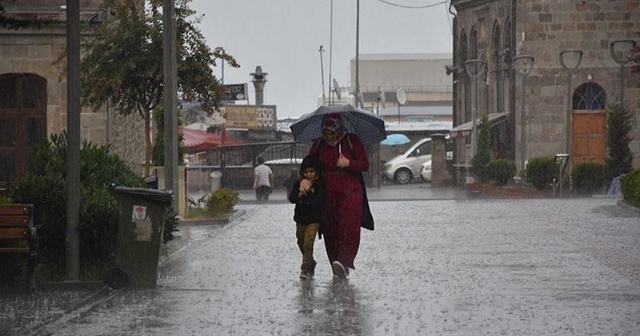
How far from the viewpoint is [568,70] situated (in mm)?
50781

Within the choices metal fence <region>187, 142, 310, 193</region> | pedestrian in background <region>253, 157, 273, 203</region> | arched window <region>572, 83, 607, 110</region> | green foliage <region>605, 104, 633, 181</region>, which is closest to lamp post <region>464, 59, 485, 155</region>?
arched window <region>572, 83, 607, 110</region>

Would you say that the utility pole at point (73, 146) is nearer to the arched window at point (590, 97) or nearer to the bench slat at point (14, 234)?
the bench slat at point (14, 234)

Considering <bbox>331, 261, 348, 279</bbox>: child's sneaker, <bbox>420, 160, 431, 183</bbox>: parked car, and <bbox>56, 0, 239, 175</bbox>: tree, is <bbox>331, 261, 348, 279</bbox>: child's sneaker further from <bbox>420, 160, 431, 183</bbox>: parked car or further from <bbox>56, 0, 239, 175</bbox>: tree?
<bbox>420, 160, 431, 183</bbox>: parked car

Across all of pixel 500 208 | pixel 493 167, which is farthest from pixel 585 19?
pixel 500 208

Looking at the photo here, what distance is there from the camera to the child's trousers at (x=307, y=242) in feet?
59.6

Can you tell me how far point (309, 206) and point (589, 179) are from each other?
2933 centimetres

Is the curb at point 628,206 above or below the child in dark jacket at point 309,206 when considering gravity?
below

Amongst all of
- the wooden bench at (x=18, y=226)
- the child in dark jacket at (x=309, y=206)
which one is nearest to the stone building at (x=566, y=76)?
the child in dark jacket at (x=309, y=206)

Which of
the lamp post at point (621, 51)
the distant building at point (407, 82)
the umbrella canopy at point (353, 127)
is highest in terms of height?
the distant building at point (407, 82)

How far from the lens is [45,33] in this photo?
33156mm

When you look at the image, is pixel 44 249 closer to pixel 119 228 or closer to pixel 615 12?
pixel 119 228

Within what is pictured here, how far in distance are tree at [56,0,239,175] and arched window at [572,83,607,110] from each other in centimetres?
2375

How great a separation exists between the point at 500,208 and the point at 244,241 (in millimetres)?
11293

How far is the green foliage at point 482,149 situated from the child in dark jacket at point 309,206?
3524 centimetres
